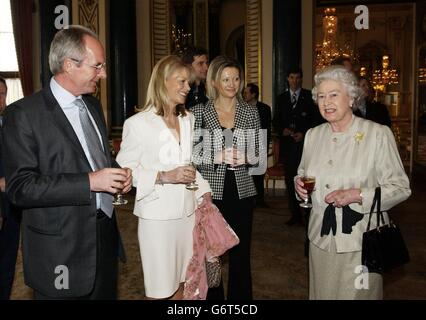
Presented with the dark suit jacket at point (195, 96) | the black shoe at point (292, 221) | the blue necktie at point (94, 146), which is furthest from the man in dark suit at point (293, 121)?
the blue necktie at point (94, 146)

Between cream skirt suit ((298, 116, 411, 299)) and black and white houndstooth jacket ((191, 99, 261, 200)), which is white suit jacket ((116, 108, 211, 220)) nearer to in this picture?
black and white houndstooth jacket ((191, 99, 261, 200))

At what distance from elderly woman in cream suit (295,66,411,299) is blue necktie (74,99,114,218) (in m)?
1.00

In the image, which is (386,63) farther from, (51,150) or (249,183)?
(51,150)

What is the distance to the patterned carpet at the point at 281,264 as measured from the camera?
397cm

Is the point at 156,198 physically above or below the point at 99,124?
below

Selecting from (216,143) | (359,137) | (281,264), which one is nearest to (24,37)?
(281,264)

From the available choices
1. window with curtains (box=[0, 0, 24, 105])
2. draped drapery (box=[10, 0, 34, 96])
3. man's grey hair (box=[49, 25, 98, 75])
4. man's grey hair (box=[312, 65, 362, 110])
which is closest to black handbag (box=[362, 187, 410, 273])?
man's grey hair (box=[312, 65, 362, 110])

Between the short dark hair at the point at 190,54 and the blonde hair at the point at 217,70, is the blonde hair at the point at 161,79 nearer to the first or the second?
the blonde hair at the point at 217,70

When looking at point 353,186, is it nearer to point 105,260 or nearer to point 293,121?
point 105,260

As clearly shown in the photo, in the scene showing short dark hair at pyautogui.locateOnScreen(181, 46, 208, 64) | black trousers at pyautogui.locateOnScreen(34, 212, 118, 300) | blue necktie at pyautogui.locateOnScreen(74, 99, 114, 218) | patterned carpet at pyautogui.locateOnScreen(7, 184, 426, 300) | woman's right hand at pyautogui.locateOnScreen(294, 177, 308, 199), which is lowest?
patterned carpet at pyautogui.locateOnScreen(7, 184, 426, 300)

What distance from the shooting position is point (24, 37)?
8.91 meters

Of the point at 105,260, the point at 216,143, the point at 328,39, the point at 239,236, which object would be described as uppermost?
the point at 328,39

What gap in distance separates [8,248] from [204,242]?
149cm

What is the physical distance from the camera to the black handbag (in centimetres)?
227
